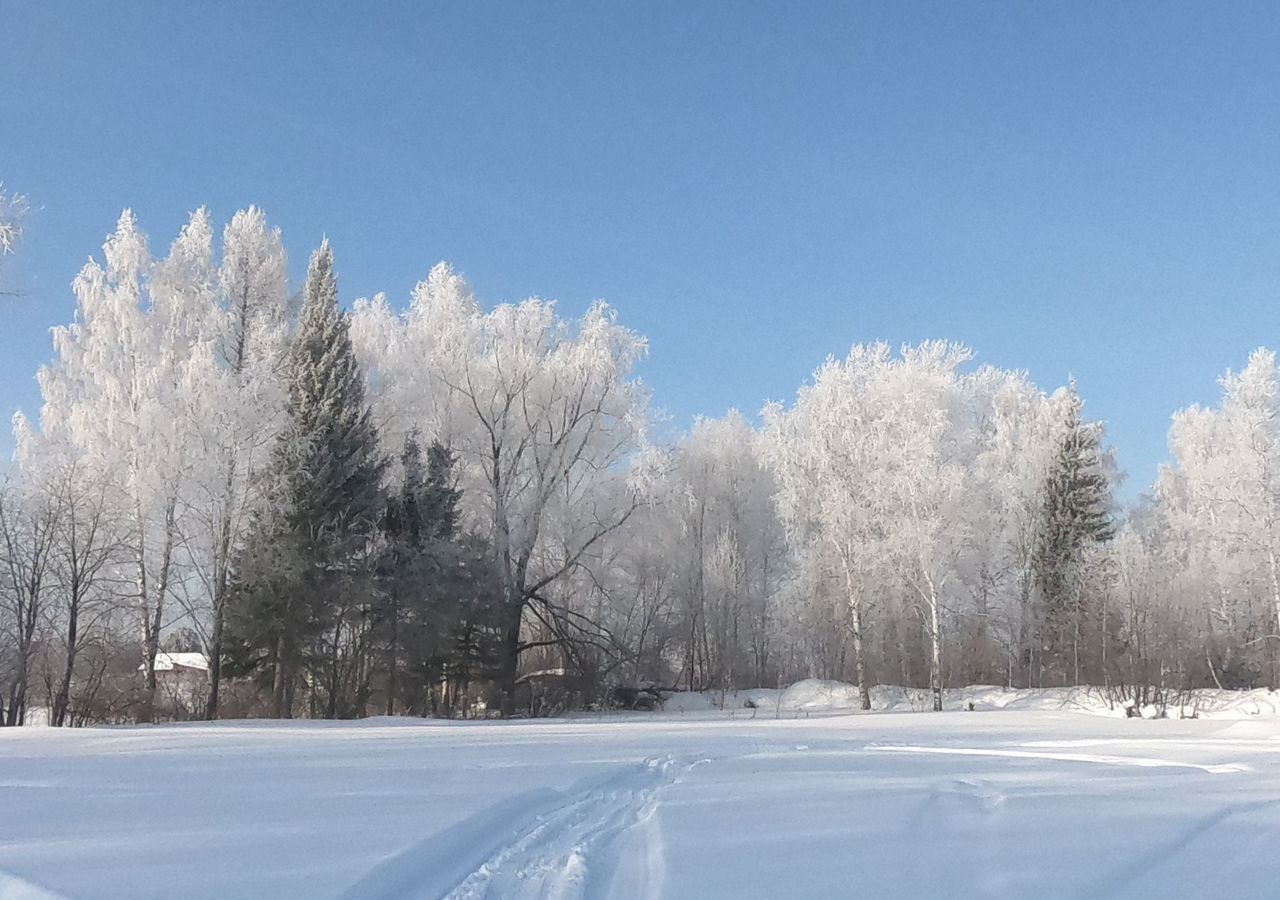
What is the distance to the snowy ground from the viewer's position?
14.1 ft

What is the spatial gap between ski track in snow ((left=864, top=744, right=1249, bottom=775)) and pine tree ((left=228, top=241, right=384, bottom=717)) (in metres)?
13.8

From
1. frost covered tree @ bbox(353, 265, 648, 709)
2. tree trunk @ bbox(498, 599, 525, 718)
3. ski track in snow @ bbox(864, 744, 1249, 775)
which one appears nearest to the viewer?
ski track in snow @ bbox(864, 744, 1249, 775)

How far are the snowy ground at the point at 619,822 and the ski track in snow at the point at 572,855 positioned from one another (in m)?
0.02

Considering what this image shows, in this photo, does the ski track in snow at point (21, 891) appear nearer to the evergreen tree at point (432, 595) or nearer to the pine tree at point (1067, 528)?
the evergreen tree at point (432, 595)

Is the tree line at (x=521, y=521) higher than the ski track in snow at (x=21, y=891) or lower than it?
higher

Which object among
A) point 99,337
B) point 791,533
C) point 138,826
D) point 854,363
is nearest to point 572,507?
point 791,533

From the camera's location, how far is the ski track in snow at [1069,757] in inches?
370

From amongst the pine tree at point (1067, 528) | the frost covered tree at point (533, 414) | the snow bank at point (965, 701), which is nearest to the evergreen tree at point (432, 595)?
the frost covered tree at point (533, 414)

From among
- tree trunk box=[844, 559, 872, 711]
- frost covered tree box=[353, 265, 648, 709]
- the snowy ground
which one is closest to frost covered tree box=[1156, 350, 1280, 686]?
tree trunk box=[844, 559, 872, 711]

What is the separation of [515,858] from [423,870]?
547 millimetres

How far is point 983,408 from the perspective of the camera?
1382 inches

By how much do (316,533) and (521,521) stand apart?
648 cm

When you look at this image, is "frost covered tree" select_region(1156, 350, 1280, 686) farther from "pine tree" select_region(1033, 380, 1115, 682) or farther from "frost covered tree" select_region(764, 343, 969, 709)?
"frost covered tree" select_region(764, 343, 969, 709)

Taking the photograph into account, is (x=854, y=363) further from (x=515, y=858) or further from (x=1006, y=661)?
(x=515, y=858)
